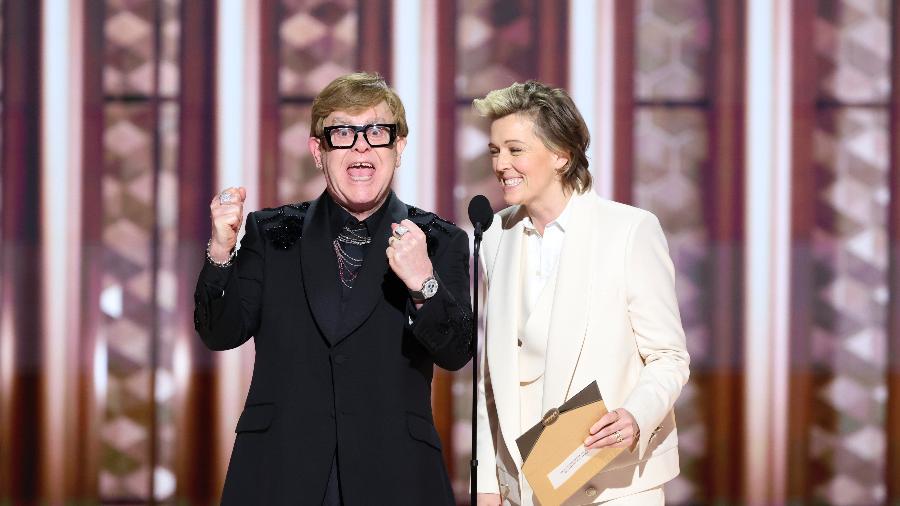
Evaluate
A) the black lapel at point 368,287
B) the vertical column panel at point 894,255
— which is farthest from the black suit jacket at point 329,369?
the vertical column panel at point 894,255

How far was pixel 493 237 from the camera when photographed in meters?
2.16

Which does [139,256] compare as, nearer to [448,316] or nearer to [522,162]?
[522,162]

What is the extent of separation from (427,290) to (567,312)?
301 millimetres

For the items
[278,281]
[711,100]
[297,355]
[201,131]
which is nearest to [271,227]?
[278,281]

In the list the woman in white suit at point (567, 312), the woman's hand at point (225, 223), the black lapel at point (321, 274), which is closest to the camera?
the woman's hand at point (225, 223)

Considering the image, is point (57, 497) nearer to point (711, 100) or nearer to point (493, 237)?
point (493, 237)

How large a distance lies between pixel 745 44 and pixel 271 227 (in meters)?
2.26

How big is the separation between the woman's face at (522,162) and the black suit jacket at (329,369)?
26cm

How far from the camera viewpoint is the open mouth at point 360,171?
1878mm

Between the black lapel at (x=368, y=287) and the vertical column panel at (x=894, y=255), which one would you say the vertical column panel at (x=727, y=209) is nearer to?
the vertical column panel at (x=894, y=255)

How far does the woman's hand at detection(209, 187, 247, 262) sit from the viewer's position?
1725 millimetres

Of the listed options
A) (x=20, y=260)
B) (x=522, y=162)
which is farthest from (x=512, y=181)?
(x=20, y=260)

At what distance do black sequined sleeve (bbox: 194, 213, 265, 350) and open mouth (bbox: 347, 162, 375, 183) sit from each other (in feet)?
0.66

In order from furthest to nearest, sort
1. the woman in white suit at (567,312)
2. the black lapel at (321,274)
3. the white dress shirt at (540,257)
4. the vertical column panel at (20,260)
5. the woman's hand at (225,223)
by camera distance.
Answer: the vertical column panel at (20,260), the white dress shirt at (540,257), the woman in white suit at (567,312), the black lapel at (321,274), the woman's hand at (225,223)
